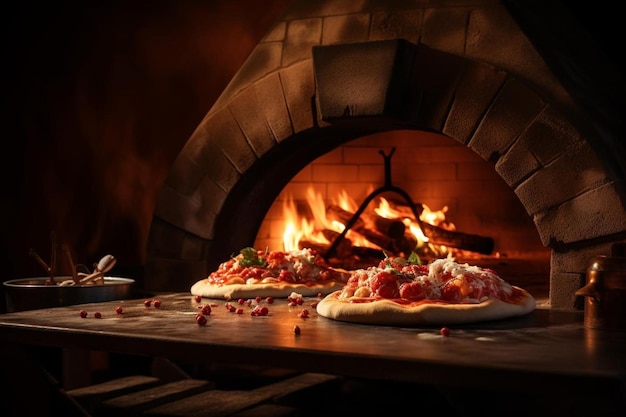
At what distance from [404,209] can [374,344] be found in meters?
2.98

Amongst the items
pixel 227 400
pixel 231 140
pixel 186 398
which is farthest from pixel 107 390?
pixel 231 140

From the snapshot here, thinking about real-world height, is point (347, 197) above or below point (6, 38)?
below

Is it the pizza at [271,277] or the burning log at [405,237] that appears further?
the burning log at [405,237]

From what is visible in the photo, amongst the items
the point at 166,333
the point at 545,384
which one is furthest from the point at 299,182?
the point at 545,384

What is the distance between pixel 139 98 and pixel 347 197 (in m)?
1.44

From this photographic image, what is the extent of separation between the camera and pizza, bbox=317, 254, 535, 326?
9.63 feet

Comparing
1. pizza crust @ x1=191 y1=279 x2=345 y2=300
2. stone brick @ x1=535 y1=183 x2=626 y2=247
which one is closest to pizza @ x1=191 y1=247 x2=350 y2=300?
pizza crust @ x1=191 y1=279 x2=345 y2=300

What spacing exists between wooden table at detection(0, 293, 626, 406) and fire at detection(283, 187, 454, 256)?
6.24 feet

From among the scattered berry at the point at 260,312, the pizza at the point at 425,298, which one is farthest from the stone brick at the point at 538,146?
the scattered berry at the point at 260,312

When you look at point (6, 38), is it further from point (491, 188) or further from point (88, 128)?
point (491, 188)

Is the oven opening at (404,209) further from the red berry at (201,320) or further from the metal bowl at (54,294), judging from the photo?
the red berry at (201,320)

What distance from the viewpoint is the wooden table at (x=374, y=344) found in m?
2.15

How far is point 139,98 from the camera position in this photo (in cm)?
482

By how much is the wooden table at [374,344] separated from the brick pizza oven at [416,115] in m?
0.50
